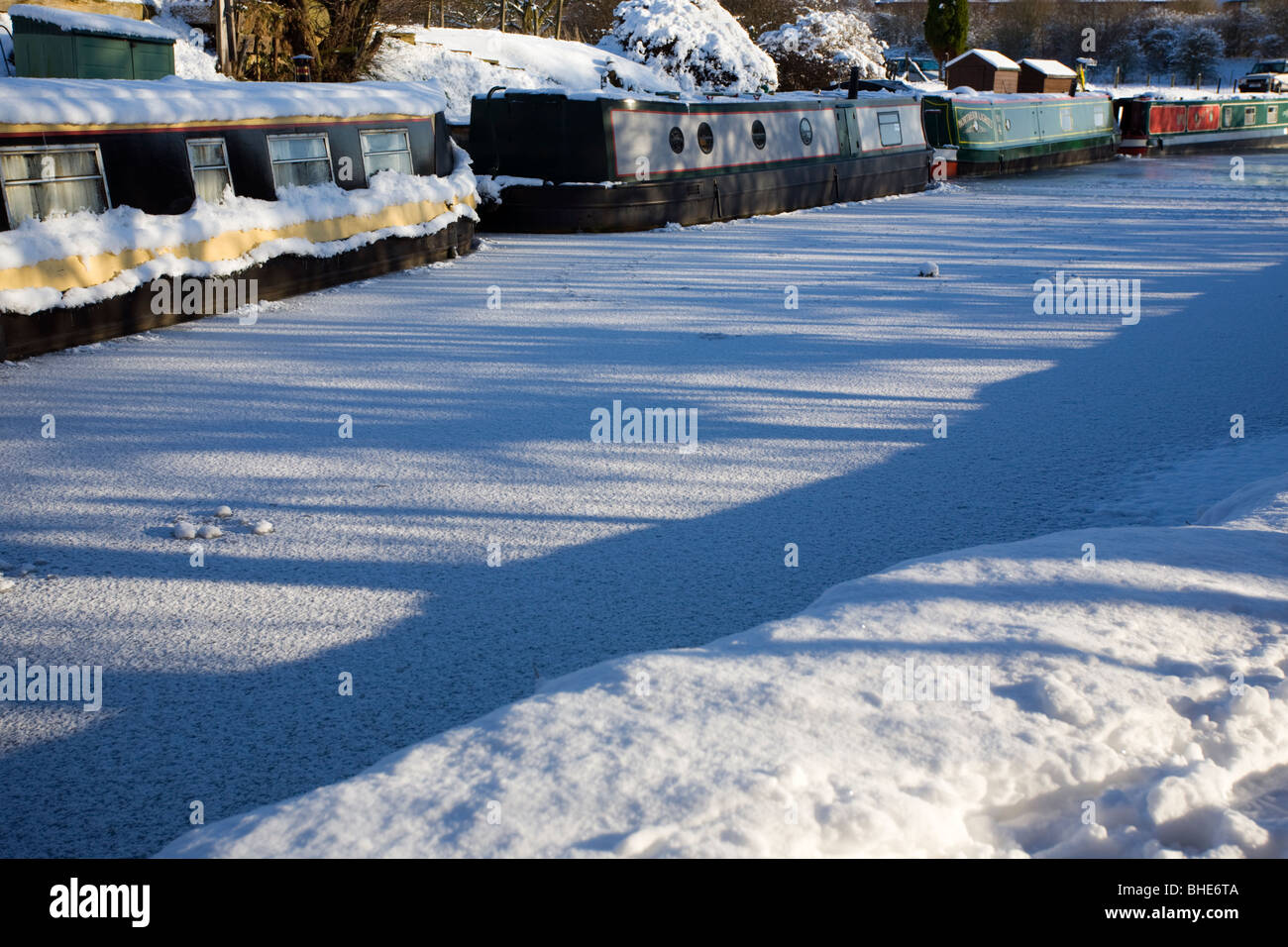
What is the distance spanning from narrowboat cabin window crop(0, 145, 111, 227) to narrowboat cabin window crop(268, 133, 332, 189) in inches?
75.6

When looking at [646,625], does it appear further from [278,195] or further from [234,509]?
[278,195]

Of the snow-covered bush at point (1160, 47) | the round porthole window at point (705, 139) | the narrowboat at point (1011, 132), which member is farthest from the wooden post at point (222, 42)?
the snow-covered bush at point (1160, 47)

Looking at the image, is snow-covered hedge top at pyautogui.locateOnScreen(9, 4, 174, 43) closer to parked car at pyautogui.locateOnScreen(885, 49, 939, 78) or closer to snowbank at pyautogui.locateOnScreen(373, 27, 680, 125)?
snowbank at pyautogui.locateOnScreen(373, 27, 680, 125)

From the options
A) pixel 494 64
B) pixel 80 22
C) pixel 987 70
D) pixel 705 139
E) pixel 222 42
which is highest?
pixel 987 70

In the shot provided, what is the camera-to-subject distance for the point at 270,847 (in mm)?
2178

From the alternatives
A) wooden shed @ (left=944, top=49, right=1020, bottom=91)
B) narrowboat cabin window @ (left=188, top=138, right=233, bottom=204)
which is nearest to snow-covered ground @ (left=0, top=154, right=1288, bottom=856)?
narrowboat cabin window @ (left=188, top=138, right=233, bottom=204)

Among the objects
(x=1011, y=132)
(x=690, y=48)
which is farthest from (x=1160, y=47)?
(x=1011, y=132)

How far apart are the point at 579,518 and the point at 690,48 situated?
92.3ft

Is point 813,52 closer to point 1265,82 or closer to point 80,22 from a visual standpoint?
point 1265,82

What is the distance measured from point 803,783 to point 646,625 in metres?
1.47

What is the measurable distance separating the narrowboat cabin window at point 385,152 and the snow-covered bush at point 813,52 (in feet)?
87.2

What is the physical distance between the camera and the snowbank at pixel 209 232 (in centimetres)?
748

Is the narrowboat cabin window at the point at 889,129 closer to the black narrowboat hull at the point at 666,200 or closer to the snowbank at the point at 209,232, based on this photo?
the black narrowboat hull at the point at 666,200

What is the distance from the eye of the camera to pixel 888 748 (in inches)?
99.5
